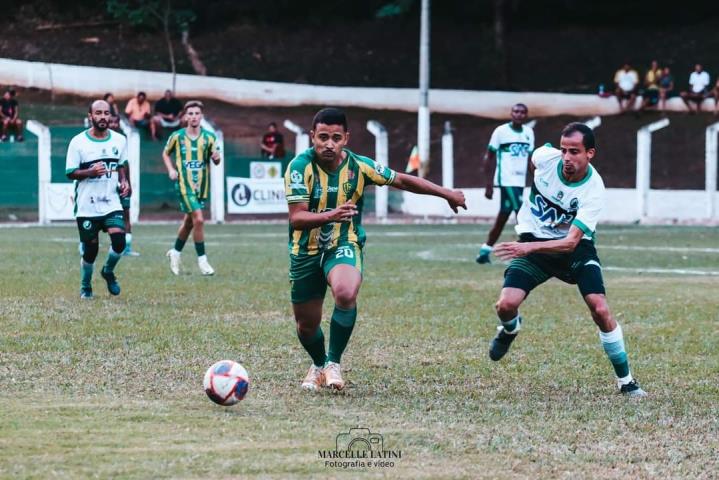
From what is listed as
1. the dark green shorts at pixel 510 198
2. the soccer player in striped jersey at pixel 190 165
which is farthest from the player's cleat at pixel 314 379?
the dark green shorts at pixel 510 198

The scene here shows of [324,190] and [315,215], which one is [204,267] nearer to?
[324,190]

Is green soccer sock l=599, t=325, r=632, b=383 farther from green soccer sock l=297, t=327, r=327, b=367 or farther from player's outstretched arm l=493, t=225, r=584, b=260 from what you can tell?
green soccer sock l=297, t=327, r=327, b=367

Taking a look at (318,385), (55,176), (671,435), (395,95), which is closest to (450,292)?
(318,385)

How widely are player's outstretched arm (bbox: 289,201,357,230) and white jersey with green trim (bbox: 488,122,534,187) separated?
10.2 metres

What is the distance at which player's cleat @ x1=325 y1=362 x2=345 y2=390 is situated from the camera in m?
7.93

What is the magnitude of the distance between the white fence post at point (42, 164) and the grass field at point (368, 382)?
13.7 meters

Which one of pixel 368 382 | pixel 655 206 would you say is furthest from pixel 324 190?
pixel 655 206

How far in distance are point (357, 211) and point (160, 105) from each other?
95.8ft

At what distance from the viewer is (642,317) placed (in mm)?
11953

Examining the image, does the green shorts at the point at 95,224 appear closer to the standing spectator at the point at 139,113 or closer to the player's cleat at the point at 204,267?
the player's cleat at the point at 204,267

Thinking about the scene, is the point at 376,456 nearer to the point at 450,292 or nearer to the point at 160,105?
the point at 450,292

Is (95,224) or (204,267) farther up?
(95,224)

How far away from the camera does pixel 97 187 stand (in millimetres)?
13227

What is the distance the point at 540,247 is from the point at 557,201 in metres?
0.47
